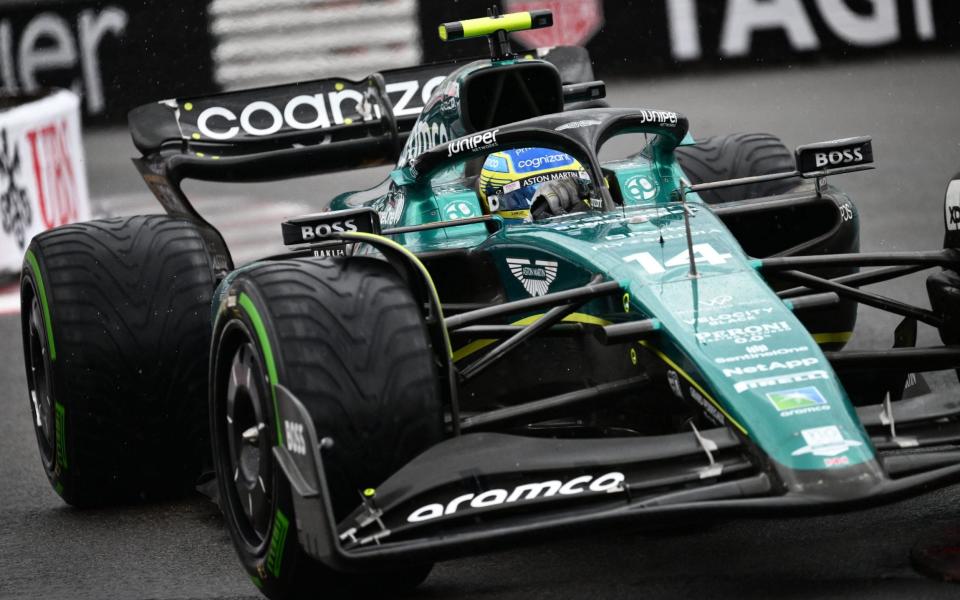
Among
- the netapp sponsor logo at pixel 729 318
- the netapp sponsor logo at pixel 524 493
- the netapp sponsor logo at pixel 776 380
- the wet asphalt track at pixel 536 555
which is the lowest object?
the wet asphalt track at pixel 536 555

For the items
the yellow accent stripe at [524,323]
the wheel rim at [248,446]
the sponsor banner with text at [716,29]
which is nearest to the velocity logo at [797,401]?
the yellow accent stripe at [524,323]

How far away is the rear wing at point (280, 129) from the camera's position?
7.43 m

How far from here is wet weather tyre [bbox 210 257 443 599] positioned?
13.9 ft

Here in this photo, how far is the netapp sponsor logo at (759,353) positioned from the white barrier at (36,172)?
8046 mm

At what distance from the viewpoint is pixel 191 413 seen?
611cm

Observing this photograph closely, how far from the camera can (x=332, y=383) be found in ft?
14.0

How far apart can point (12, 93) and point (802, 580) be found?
963 cm

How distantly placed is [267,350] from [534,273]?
123cm

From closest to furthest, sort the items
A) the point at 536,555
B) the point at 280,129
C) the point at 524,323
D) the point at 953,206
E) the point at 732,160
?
the point at 536,555 < the point at 953,206 < the point at 524,323 < the point at 732,160 < the point at 280,129

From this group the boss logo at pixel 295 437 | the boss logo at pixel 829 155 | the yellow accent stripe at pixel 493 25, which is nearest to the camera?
the boss logo at pixel 295 437

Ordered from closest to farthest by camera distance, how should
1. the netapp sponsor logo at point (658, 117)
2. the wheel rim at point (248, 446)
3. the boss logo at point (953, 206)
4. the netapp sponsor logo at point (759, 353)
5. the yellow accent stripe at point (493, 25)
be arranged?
1. the netapp sponsor logo at point (759, 353)
2. the wheel rim at point (248, 446)
3. the boss logo at point (953, 206)
4. the netapp sponsor logo at point (658, 117)
5. the yellow accent stripe at point (493, 25)

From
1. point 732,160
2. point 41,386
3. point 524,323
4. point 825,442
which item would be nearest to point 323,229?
point 524,323

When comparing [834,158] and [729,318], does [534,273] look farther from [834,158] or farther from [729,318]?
[834,158]

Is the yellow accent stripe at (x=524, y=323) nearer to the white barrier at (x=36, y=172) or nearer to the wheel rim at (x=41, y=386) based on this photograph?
the wheel rim at (x=41, y=386)
